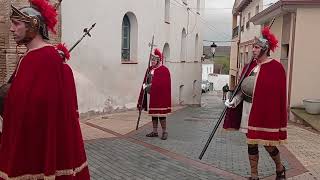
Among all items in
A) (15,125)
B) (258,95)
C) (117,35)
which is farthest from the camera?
(117,35)

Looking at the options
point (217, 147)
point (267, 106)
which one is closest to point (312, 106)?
point (217, 147)

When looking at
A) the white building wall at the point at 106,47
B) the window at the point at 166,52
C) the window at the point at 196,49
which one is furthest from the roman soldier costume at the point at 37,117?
the window at the point at 196,49

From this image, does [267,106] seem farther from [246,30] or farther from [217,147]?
[246,30]

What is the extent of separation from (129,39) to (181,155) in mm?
9420

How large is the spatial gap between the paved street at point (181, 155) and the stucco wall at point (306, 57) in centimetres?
252

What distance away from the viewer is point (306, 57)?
1375 centimetres

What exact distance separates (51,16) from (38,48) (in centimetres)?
34

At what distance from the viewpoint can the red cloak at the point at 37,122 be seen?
348cm

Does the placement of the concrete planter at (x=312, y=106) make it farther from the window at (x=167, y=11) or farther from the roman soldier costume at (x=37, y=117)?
the roman soldier costume at (x=37, y=117)

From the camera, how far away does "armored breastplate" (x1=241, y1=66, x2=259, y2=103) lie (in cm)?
611

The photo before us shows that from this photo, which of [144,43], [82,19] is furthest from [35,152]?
[144,43]

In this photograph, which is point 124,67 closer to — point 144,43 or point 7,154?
point 144,43

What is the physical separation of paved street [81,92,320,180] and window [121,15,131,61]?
5365 millimetres

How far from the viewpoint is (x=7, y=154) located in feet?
11.8
